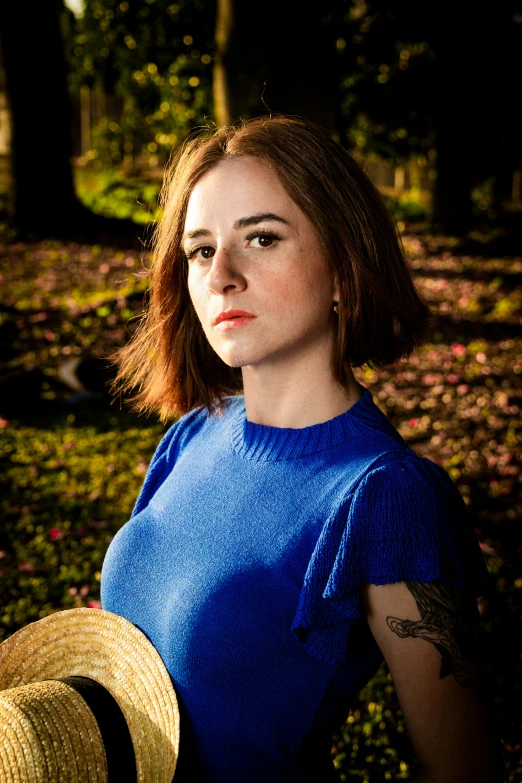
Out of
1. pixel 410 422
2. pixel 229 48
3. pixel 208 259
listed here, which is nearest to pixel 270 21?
pixel 229 48

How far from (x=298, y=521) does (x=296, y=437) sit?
0.26 metres

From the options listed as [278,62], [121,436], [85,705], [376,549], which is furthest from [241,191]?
[278,62]

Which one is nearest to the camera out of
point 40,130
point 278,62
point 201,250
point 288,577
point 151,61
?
point 288,577

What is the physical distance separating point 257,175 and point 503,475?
427 cm

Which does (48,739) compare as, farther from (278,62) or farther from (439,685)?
(278,62)

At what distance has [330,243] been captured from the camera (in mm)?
1751

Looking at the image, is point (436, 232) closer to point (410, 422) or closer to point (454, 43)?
point (454, 43)

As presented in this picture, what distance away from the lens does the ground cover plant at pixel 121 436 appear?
3457 millimetres

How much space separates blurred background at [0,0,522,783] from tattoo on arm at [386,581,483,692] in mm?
180

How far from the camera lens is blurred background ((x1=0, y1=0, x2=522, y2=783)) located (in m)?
4.28

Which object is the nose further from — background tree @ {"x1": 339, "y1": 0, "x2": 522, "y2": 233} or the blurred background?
background tree @ {"x1": 339, "y1": 0, "x2": 522, "y2": 233}

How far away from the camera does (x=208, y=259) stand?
186 cm

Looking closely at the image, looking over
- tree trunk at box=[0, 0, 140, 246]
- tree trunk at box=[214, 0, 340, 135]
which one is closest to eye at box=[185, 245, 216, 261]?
tree trunk at box=[214, 0, 340, 135]

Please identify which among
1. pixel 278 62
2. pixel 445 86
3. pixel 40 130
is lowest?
pixel 40 130
